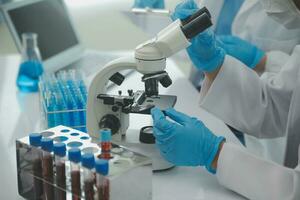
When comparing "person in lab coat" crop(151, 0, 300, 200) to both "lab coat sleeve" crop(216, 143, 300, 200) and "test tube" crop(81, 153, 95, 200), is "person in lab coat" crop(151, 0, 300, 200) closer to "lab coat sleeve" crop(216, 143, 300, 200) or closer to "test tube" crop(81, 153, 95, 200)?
"lab coat sleeve" crop(216, 143, 300, 200)

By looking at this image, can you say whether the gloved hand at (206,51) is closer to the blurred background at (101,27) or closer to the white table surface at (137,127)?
the white table surface at (137,127)

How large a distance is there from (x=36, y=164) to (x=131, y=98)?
13.2 inches

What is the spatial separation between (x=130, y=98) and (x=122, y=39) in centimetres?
307

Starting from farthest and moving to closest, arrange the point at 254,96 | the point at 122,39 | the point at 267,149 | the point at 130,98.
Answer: the point at 122,39 < the point at 267,149 < the point at 254,96 < the point at 130,98

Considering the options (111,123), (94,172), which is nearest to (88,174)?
(94,172)

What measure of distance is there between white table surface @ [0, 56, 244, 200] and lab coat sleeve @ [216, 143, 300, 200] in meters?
0.04

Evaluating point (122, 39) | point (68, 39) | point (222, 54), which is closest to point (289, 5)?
point (222, 54)

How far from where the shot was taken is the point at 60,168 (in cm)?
104

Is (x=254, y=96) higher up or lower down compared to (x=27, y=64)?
lower down

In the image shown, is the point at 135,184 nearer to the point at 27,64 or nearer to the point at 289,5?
the point at 289,5

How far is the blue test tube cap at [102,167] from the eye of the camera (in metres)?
0.95

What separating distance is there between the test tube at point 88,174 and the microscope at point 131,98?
0.73 ft

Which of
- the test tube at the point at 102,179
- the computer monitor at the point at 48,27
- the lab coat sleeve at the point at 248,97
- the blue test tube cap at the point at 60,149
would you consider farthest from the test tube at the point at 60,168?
the computer monitor at the point at 48,27

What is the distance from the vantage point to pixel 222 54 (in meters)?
1.59
